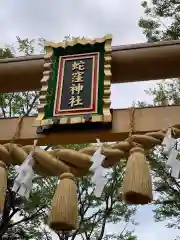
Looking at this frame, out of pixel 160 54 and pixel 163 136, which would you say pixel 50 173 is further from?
pixel 160 54

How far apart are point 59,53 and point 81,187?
5.70 metres

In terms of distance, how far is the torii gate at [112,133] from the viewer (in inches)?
71.8

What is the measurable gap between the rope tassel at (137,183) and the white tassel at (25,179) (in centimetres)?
45

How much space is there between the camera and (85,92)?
2355mm

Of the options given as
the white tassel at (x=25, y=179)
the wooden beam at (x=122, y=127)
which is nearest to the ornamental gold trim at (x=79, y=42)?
the wooden beam at (x=122, y=127)

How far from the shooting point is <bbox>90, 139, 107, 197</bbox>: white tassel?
1.86 metres

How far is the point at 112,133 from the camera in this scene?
2168 mm

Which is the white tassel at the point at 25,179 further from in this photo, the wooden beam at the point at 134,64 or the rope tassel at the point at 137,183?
the wooden beam at the point at 134,64

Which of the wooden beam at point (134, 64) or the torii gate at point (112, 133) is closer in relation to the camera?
the torii gate at point (112, 133)

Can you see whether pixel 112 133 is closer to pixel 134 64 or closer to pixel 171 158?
pixel 171 158

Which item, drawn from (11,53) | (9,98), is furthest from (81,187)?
(11,53)

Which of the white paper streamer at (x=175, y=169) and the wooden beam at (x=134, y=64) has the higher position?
the wooden beam at (x=134, y=64)

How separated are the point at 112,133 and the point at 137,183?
0.44 meters

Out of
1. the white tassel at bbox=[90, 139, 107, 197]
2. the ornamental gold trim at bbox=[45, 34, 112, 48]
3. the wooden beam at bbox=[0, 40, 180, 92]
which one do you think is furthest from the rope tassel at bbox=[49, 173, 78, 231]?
the ornamental gold trim at bbox=[45, 34, 112, 48]
